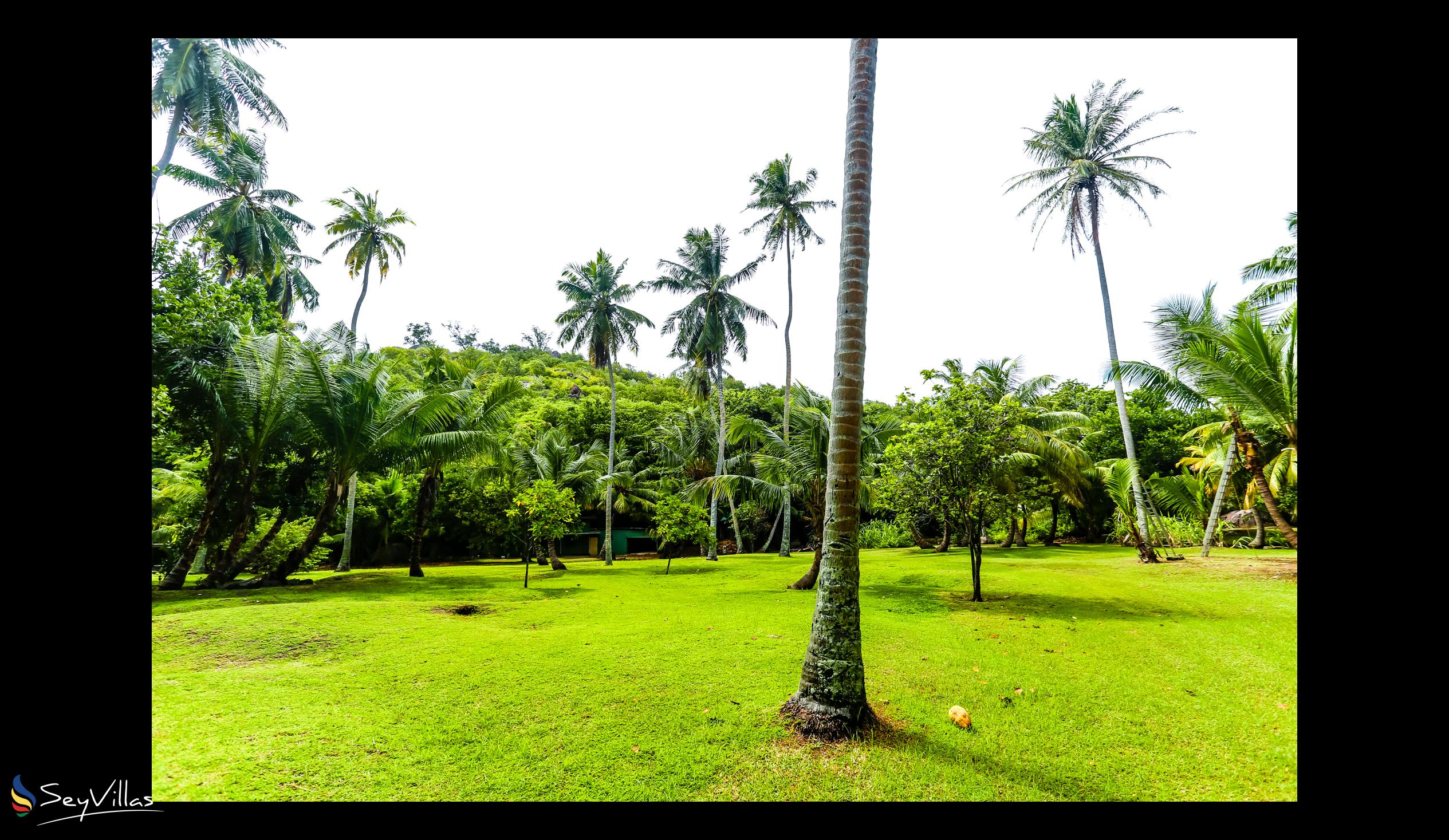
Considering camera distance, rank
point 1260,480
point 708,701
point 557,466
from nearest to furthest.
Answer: point 708,701
point 1260,480
point 557,466

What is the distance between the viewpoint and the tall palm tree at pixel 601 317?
20.9 metres

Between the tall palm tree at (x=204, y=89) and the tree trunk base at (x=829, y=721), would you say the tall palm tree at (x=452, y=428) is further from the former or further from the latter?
the tree trunk base at (x=829, y=721)

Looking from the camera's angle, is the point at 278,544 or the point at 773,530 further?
the point at 773,530

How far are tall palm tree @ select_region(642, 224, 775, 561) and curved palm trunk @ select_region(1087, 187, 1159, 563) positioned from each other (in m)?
11.2

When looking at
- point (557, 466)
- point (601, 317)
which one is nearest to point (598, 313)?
point (601, 317)

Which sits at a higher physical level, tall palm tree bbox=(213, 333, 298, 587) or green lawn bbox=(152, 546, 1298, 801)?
tall palm tree bbox=(213, 333, 298, 587)

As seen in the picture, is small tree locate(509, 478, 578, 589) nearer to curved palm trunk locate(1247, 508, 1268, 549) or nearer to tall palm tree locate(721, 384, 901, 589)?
tall palm tree locate(721, 384, 901, 589)

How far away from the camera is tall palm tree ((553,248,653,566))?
824 inches

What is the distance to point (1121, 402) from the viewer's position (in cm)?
1535

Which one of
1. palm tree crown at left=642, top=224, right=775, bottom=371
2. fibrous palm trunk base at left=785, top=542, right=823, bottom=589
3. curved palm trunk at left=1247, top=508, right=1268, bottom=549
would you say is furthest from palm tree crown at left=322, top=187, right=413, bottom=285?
curved palm trunk at left=1247, top=508, right=1268, bottom=549
